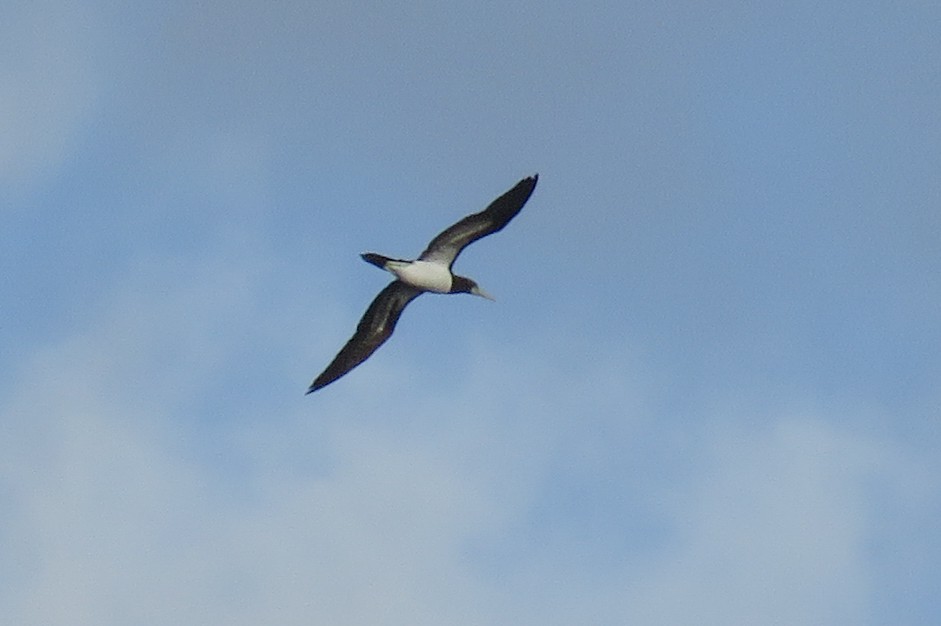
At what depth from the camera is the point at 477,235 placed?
4856cm

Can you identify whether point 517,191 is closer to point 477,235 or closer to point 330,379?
point 477,235

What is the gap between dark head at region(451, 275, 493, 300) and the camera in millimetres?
50312

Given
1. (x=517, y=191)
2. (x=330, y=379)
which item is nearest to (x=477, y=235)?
(x=517, y=191)

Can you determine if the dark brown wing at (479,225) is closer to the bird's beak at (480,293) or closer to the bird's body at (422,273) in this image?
the bird's body at (422,273)

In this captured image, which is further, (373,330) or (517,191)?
(373,330)

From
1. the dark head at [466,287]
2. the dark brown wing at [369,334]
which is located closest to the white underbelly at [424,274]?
the dark head at [466,287]

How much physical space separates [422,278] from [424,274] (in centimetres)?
17

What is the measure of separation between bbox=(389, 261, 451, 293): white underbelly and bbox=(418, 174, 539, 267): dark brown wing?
0.84 ft

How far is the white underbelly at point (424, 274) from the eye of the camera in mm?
48594

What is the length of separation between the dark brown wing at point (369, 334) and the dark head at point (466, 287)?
102 cm

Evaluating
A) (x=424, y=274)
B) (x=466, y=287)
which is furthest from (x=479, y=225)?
(x=466, y=287)

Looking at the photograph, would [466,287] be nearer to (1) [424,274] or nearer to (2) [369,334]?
(1) [424,274]

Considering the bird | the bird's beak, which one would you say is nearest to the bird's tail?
the bird

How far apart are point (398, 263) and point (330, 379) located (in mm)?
4358
